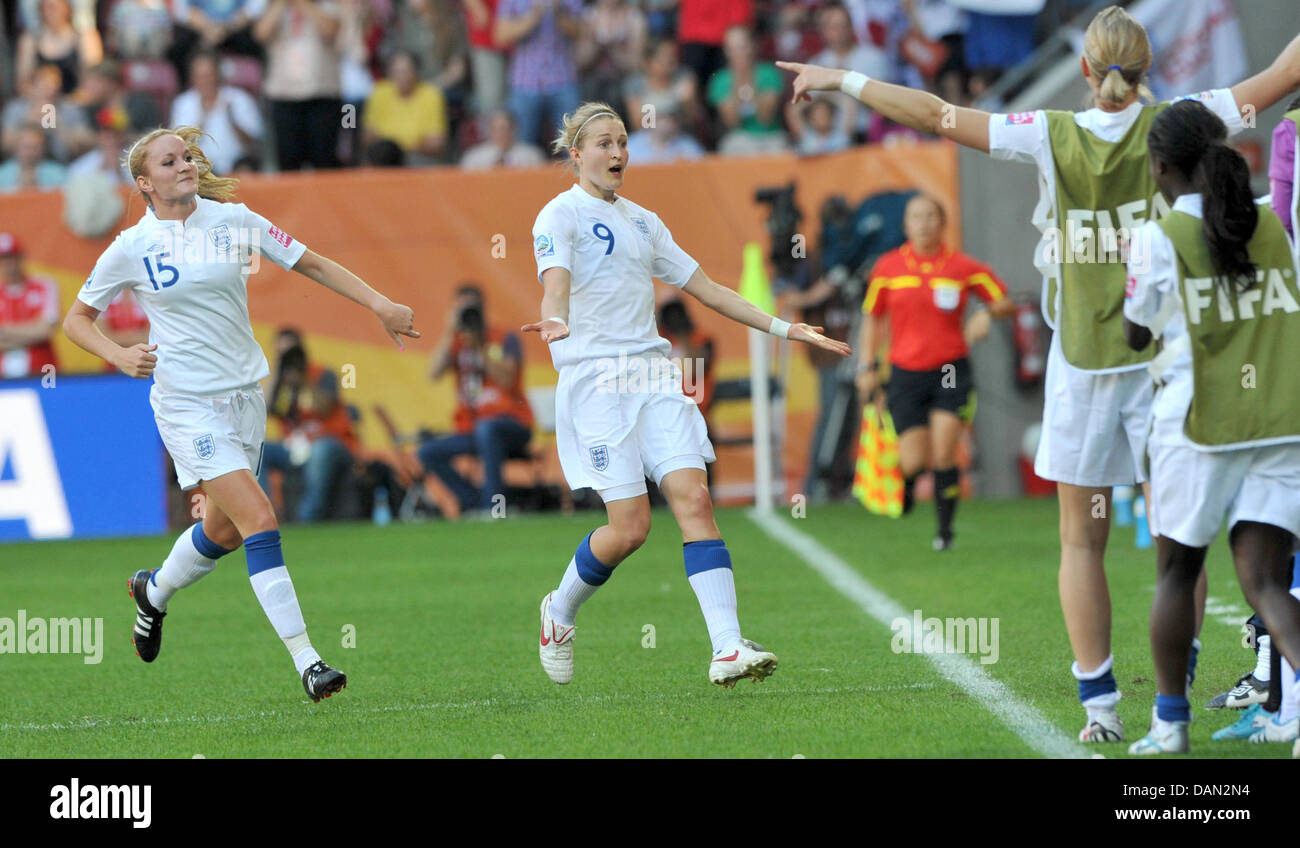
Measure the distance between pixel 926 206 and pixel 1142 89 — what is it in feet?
22.2

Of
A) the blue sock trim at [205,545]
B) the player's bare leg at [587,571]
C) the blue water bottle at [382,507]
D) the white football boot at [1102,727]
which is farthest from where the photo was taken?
the blue water bottle at [382,507]

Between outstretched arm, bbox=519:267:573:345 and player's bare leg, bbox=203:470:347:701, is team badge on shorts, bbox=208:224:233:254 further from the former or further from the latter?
outstretched arm, bbox=519:267:573:345

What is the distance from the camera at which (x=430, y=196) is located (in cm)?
1698

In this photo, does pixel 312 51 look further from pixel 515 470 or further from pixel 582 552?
pixel 582 552

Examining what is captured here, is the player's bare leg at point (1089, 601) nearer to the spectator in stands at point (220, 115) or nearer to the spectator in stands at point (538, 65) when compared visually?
the spectator in stands at point (538, 65)

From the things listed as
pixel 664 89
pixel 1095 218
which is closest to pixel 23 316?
pixel 664 89

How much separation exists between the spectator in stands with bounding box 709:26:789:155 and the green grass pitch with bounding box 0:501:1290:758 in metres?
5.43

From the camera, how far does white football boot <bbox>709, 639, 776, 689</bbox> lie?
20.3 ft

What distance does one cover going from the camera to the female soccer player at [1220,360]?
487 centimetres

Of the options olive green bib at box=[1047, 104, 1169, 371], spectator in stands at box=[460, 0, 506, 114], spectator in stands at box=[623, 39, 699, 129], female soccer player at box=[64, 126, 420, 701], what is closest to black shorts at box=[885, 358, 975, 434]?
spectator in stands at box=[623, 39, 699, 129]

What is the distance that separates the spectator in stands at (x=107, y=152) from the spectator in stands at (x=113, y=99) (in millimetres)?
121

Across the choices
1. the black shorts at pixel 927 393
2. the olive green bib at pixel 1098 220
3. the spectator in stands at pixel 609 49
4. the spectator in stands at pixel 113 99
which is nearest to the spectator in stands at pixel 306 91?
the spectator in stands at pixel 113 99

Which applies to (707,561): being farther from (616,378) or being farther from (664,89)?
(664,89)
